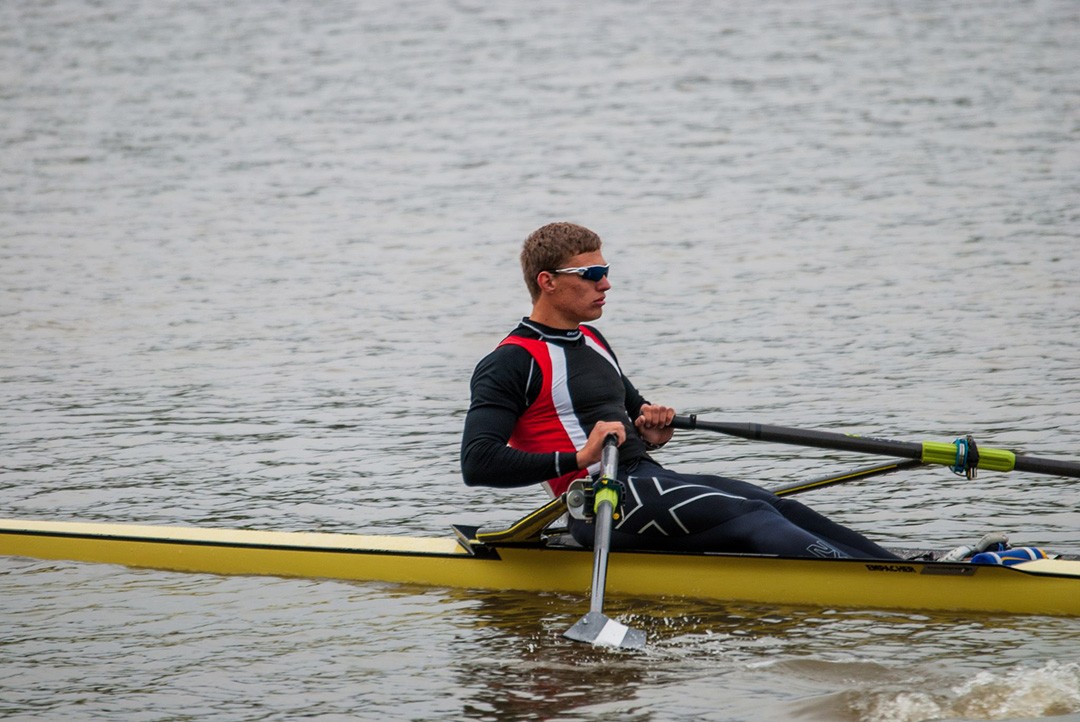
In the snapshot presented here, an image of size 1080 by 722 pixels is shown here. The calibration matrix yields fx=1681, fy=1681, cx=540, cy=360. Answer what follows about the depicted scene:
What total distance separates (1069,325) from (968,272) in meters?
2.27

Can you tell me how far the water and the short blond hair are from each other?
4.83ft

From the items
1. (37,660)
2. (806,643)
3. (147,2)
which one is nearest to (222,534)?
(37,660)

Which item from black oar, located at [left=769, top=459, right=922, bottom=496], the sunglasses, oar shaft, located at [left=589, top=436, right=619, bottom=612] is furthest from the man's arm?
black oar, located at [left=769, top=459, right=922, bottom=496]

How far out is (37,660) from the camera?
711 centimetres

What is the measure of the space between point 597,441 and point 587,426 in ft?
1.14

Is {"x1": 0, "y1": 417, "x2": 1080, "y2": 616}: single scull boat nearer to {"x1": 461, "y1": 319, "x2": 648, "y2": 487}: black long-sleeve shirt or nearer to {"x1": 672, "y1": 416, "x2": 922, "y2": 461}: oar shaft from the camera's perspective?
{"x1": 672, "y1": 416, "x2": 922, "y2": 461}: oar shaft

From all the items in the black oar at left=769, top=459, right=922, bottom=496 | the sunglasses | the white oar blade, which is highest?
the sunglasses

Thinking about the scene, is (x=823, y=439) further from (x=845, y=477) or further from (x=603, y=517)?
(x=603, y=517)

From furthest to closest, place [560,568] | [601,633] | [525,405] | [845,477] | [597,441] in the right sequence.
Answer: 1. [845,477]
2. [560,568]
3. [525,405]
4. [597,441]
5. [601,633]

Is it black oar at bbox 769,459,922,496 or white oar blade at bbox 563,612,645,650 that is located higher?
black oar at bbox 769,459,922,496

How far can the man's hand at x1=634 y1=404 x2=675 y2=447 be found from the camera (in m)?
7.29

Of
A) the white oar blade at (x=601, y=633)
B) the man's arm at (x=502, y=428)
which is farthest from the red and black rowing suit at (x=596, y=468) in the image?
the white oar blade at (x=601, y=633)

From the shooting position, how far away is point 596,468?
717 cm

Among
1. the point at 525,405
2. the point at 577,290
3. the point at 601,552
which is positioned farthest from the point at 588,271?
the point at 601,552
